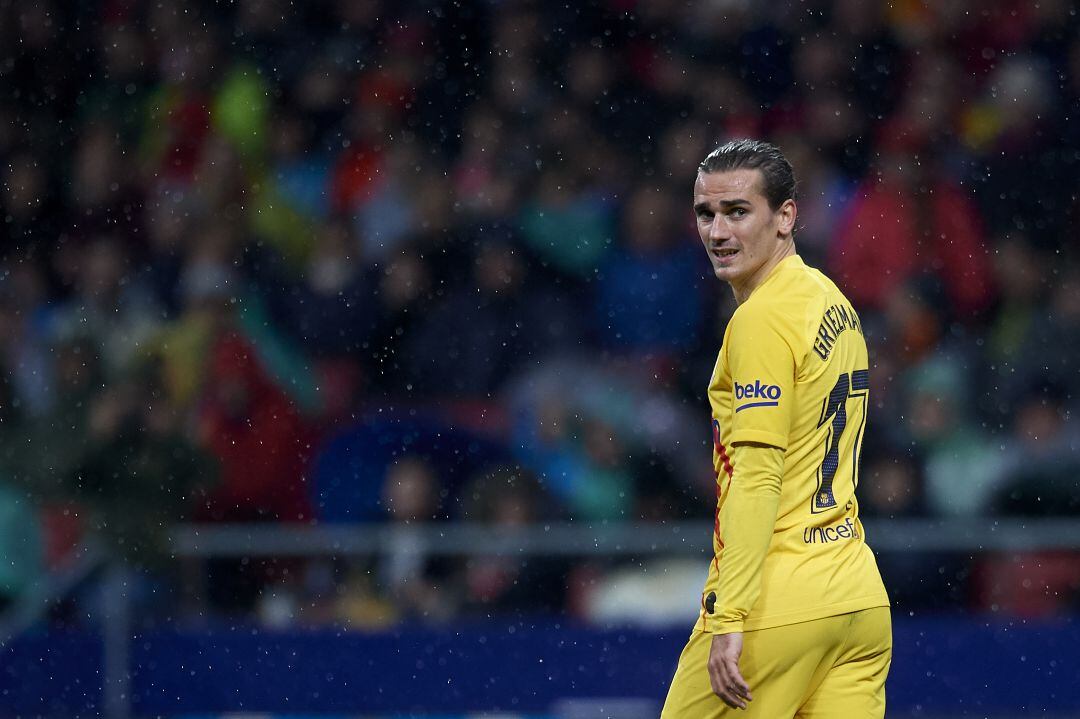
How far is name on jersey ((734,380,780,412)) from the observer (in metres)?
3.80

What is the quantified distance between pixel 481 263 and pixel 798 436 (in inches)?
229

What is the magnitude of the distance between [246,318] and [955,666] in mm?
4317

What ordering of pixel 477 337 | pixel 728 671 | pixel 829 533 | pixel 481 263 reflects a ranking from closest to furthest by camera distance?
pixel 728 671 < pixel 829 533 < pixel 477 337 < pixel 481 263

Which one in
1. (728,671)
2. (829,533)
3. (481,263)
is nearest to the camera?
(728,671)

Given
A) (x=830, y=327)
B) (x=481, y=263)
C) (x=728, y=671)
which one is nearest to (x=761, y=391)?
(x=830, y=327)

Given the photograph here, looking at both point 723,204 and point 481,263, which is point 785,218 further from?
point 481,263

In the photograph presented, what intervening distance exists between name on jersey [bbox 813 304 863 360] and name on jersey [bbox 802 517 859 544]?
1.30 ft

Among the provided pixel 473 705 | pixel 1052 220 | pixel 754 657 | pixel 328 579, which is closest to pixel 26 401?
pixel 328 579

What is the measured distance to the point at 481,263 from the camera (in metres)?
9.62

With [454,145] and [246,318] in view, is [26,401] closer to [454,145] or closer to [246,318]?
[246,318]

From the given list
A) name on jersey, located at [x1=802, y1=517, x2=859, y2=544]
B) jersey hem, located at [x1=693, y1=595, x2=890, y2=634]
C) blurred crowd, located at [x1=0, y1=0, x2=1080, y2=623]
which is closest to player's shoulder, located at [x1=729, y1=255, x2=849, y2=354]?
name on jersey, located at [x1=802, y1=517, x2=859, y2=544]

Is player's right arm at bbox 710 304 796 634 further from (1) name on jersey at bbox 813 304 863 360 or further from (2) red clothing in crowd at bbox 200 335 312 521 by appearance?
(2) red clothing in crowd at bbox 200 335 312 521

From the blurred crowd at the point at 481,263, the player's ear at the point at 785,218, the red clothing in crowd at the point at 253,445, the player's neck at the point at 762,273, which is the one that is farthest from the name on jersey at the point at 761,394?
the red clothing in crowd at the point at 253,445

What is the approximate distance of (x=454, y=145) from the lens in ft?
35.4
